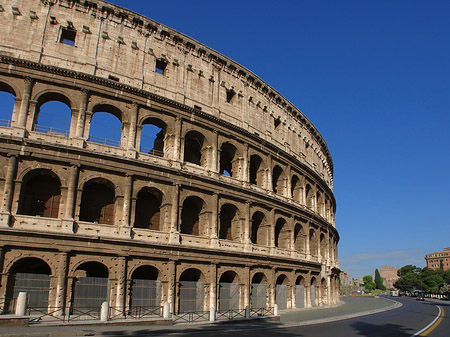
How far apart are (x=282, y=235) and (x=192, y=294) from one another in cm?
1130

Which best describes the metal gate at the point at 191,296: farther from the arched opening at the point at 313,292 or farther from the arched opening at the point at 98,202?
the arched opening at the point at 313,292

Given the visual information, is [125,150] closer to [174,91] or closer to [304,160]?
[174,91]

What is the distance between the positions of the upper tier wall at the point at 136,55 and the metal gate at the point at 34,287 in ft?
38.0

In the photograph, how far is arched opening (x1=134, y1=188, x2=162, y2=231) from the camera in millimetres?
23141

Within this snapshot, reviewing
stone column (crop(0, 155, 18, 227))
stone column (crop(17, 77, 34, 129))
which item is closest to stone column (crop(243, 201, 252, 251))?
stone column (crop(0, 155, 18, 227))

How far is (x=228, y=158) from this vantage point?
31047 millimetres

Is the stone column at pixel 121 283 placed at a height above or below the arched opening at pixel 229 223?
below

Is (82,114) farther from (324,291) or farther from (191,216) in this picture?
(324,291)

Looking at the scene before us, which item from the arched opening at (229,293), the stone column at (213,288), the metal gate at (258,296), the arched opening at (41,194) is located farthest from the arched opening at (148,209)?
the metal gate at (258,296)

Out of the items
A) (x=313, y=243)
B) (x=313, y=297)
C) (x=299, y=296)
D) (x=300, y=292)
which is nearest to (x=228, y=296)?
(x=299, y=296)

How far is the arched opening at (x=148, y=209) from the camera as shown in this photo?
911 inches

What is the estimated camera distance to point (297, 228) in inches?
1334

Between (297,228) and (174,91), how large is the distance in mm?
16809

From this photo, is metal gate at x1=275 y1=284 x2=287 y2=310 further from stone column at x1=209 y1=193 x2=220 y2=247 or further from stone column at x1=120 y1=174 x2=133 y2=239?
stone column at x1=120 y1=174 x2=133 y2=239
